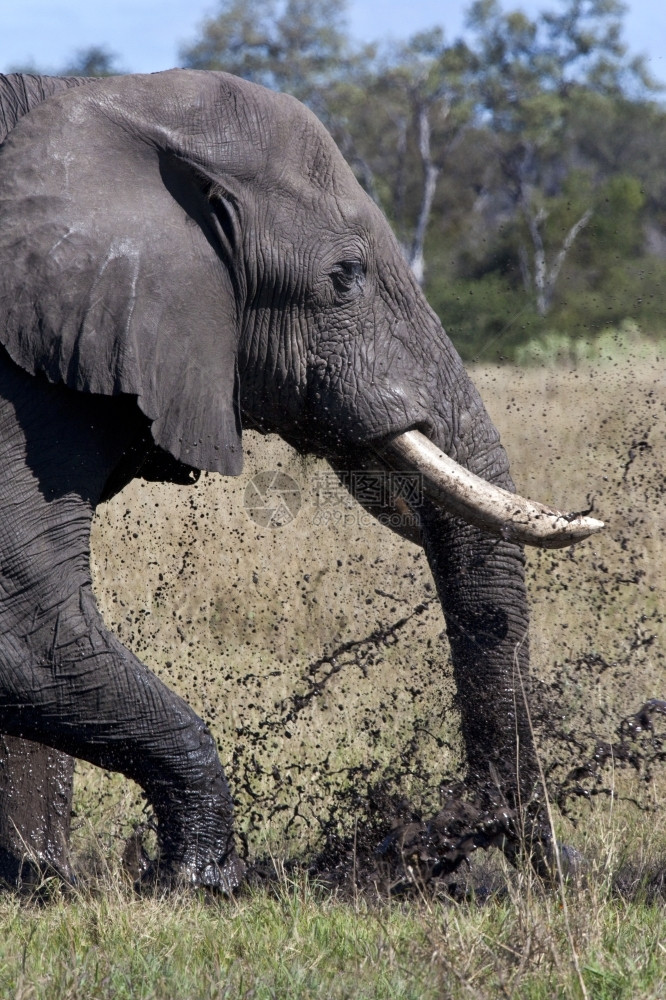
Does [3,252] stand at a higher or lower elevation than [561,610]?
higher

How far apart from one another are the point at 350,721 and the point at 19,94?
3.31 m

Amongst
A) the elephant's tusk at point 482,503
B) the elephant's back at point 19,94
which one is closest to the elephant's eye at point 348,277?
the elephant's tusk at point 482,503

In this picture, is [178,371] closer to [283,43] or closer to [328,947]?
[328,947]

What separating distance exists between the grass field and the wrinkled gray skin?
13.9 inches

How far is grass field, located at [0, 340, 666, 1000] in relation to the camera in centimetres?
310

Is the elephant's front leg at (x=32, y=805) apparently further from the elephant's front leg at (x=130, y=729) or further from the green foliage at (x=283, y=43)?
the green foliage at (x=283, y=43)

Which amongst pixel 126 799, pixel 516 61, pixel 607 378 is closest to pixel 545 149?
pixel 516 61

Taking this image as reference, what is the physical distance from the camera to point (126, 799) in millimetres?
5434

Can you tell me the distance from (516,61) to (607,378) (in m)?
21.6

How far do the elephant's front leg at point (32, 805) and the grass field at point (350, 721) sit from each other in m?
0.16

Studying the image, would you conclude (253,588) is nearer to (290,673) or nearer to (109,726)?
Result: (290,673)

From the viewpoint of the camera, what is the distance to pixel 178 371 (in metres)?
4.14

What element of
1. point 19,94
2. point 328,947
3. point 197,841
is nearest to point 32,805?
point 197,841

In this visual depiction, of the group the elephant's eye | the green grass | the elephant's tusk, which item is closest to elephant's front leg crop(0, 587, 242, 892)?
the green grass
